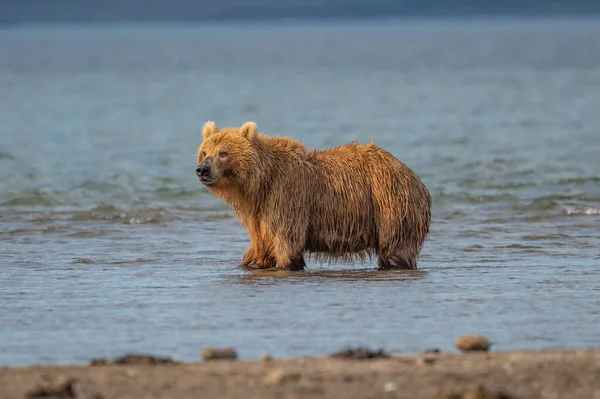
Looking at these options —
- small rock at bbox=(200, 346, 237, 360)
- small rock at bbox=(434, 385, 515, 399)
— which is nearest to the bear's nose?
small rock at bbox=(200, 346, 237, 360)

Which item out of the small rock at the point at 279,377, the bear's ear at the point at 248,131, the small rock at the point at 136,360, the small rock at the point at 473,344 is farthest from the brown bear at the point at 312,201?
the small rock at the point at 279,377

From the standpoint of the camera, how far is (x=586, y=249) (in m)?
13.9

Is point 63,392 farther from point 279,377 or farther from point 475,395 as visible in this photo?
point 475,395

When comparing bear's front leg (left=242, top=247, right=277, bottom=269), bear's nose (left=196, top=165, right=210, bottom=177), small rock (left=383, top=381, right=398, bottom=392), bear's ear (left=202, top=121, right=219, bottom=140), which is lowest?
bear's front leg (left=242, top=247, right=277, bottom=269)

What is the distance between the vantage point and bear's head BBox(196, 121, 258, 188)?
40.1 ft

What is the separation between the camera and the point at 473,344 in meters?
8.84

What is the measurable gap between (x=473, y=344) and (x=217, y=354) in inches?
63.8

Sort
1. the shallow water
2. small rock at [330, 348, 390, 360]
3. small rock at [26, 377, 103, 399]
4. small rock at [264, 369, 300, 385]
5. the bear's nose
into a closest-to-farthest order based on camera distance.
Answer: small rock at [26, 377, 103, 399] → small rock at [264, 369, 300, 385] → small rock at [330, 348, 390, 360] → the shallow water → the bear's nose

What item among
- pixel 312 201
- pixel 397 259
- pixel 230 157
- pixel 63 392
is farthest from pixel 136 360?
pixel 397 259

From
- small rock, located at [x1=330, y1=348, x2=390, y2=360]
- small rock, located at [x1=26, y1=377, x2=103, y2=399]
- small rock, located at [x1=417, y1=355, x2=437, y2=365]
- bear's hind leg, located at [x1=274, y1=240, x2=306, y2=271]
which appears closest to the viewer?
small rock, located at [x1=26, y1=377, x2=103, y2=399]

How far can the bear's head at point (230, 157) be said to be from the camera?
1222 cm

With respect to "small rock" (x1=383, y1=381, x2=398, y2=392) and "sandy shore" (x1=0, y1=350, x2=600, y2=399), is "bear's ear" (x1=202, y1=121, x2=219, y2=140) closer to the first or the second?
"sandy shore" (x1=0, y1=350, x2=600, y2=399)

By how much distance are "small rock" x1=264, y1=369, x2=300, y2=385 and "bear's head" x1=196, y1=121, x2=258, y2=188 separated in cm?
449

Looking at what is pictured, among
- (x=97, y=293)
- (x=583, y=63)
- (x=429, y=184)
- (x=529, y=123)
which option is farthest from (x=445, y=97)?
(x=97, y=293)
